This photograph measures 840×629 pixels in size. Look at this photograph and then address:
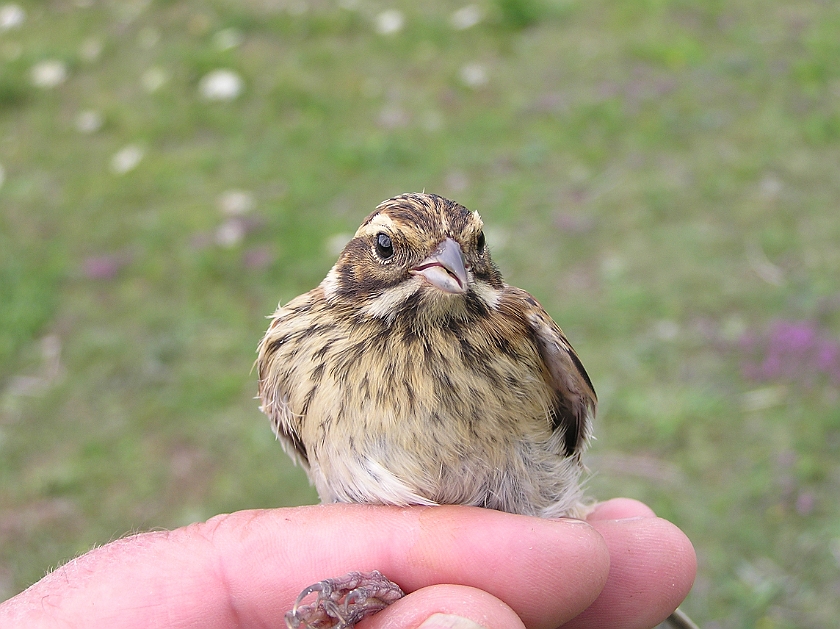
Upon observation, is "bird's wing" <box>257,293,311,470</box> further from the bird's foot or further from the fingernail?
the fingernail

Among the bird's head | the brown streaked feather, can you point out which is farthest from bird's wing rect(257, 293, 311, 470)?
the bird's head

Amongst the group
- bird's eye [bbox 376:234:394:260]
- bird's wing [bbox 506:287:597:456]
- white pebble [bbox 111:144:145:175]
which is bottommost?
bird's wing [bbox 506:287:597:456]

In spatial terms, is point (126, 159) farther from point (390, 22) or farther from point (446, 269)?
point (446, 269)

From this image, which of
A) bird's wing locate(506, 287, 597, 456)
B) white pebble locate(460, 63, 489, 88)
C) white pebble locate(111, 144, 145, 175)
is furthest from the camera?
white pebble locate(460, 63, 489, 88)

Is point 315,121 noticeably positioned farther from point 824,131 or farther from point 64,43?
point 824,131

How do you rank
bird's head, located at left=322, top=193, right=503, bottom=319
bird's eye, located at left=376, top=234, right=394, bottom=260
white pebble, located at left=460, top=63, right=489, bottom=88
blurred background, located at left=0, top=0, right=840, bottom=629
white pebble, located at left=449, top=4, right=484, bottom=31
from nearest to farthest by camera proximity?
bird's head, located at left=322, top=193, right=503, bottom=319, bird's eye, located at left=376, top=234, right=394, bottom=260, blurred background, located at left=0, top=0, right=840, bottom=629, white pebble, located at left=460, top=63, right=489, bottom=88, white pebble, located at left=449, top=4, right=484, bottom=31

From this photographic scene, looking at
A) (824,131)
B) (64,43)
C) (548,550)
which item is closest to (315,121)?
(64,43)

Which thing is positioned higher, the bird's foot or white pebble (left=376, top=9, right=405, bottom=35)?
white pebble (left=376, top=9, right=405, bottom=35)

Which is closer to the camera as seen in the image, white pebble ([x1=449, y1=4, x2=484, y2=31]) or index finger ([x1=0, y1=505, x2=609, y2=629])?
index finger ([x1=0, y1=505, x2=609, y2=629])
